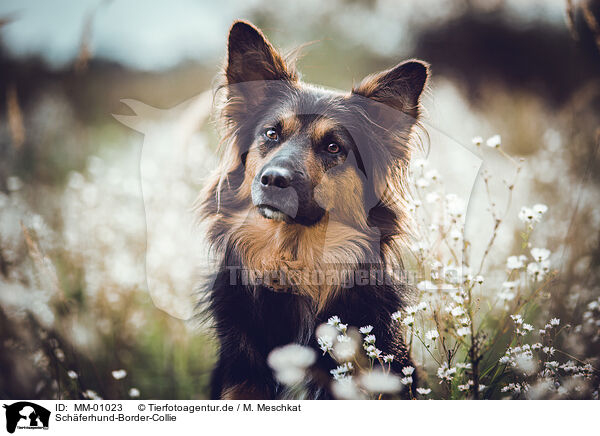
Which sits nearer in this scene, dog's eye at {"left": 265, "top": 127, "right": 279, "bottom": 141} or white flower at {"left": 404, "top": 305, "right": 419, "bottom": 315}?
white flower at {"left": 404, "top": 305, "right": 419, "bottom": 315}

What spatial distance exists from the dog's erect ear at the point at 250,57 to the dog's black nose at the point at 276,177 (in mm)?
699

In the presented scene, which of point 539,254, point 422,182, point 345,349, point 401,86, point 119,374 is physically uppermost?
point 401,86

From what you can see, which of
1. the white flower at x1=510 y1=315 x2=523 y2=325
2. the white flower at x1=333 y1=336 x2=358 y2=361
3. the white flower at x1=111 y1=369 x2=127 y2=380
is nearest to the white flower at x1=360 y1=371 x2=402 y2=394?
the white flower at x1=333 y1=336 x2=358 y2=361

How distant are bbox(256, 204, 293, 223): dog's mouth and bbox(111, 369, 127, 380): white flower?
131cm

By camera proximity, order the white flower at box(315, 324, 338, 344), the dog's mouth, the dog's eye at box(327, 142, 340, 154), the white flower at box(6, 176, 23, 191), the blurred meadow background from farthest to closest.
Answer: the white flower at box(6, 176, 23, 191) < the blurred meadow background < the dog's eye at box(327, 142, 340, 154) < the white flower at box(315, 324, 338, 344) < the dog's mouth

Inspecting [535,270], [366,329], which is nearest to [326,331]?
[366,329]

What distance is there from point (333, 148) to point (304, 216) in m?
0.44

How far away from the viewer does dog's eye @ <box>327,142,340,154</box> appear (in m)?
2.41

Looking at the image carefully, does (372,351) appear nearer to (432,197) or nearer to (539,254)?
(432,197)

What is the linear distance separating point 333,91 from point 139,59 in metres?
1.35

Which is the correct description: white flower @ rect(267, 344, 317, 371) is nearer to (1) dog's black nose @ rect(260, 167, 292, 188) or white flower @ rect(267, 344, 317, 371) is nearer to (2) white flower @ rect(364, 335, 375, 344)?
(2) white flower @ rect(364, 335, 375, 344)

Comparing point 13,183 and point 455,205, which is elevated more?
point 455,205
